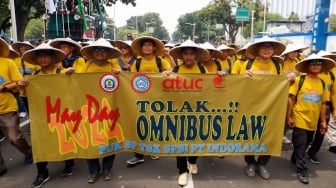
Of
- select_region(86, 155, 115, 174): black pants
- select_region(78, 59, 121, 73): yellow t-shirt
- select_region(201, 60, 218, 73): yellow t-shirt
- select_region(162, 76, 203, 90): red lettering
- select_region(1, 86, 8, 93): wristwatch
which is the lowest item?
select_region(86, 155, 115, 174): black pants

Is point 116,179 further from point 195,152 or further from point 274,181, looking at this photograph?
point 274,181

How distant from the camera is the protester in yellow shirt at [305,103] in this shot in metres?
4.14

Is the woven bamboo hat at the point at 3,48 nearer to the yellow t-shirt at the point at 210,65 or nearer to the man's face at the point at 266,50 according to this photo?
the yellow t-shirt at the point at 210,65

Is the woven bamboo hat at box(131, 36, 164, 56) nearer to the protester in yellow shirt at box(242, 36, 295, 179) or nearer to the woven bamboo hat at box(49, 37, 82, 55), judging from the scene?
the woven bamboo hat at box(49, 37, 82, 55)

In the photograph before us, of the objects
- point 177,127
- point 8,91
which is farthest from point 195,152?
point 8,91

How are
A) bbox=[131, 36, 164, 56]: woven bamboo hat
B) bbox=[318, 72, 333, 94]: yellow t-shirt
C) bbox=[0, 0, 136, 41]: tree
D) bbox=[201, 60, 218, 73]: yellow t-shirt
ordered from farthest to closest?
1. bbox=[0, 0, 136, 41]: tree
2. bbox=[201, 60, 218, 73]: yellow t-shirt
3. bbox=[131, 36, 164, 56]: woven bamboo hat
4. bbox=[318, 72, 333, 94]: yellow t-shirt

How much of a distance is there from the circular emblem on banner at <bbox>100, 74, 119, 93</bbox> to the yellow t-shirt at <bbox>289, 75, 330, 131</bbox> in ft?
7.35

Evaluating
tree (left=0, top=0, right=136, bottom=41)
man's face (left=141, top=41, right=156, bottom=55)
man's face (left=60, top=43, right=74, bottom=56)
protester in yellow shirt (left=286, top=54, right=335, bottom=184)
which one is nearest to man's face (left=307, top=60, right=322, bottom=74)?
protester in yellow shirt (left=286, top=54, right=335, bottom=184)

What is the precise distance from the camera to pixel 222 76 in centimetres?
411

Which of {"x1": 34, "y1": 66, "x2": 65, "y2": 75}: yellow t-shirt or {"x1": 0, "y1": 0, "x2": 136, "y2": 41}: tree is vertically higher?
{"x1": 0, "y1": 0, "x2": 136, "y2": 41}: tree

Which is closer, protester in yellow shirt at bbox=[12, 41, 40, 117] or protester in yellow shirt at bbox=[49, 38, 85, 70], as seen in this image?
protester in yellow shirt at bbox=[49, 38, 85, 70]

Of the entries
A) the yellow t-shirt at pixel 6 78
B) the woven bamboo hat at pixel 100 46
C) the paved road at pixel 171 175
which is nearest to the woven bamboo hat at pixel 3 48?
the yellow t-shirt at pixel 6 78

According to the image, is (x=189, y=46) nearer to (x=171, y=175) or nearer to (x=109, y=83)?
(x=109, y=83)

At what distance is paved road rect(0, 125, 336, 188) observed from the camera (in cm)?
411
